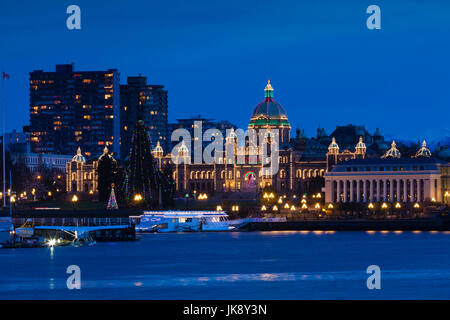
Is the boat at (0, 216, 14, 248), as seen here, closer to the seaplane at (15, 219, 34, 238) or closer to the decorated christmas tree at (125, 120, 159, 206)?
the seaplane at (15, 219, 34, 238)

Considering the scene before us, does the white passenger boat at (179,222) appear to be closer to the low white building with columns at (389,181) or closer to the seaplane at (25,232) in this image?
the seaplane at (25,232)

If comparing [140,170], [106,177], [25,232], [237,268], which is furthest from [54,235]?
Answer: [106,177]

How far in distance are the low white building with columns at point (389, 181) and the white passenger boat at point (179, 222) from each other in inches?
1664

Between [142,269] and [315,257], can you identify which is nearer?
[142,269]

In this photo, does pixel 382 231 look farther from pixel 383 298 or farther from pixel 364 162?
pixel 383 298

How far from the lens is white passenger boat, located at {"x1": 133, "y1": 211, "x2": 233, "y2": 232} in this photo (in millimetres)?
118500

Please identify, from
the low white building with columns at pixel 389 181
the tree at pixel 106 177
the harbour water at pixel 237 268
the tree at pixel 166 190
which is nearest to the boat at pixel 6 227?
→ the harbour water at pixel 237 268

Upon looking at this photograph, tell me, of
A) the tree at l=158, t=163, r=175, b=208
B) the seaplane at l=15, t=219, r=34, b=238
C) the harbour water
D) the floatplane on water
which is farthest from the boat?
the tree at l=158, t=163, r=175, b=208

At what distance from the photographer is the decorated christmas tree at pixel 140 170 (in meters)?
128

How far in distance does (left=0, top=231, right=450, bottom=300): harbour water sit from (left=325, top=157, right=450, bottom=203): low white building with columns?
48.0 meters

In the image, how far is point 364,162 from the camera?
16312 centimetres

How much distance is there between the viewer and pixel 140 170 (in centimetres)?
12788
